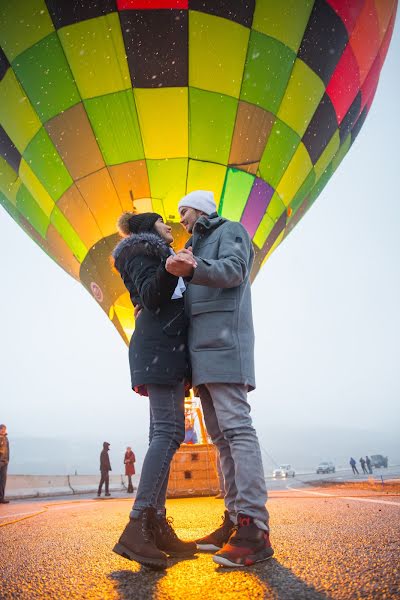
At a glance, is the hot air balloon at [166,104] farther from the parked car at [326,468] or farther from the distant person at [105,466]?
the parked car at [326,468]

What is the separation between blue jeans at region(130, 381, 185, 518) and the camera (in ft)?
6.31

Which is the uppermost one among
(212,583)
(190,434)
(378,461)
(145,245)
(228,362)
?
(378,461)

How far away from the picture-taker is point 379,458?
5234 cm

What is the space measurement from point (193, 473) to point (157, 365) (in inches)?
204

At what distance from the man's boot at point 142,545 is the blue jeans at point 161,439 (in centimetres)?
8

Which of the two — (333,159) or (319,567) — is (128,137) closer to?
(333,159)

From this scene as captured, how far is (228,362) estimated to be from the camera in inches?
80.3

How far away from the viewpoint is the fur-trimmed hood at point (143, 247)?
2.18 m

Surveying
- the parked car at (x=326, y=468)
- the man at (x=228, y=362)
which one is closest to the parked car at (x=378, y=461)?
the parked car at (x=326, y=468)

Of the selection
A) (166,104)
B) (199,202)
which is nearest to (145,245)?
(199,202)

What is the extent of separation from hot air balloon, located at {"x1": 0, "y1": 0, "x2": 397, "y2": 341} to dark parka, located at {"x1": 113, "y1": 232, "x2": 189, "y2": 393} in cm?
405

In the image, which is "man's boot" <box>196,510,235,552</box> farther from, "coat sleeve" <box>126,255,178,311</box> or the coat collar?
the coat collar

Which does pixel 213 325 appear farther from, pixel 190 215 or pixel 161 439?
pixel 190 215

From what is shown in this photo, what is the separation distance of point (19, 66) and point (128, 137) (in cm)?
156
